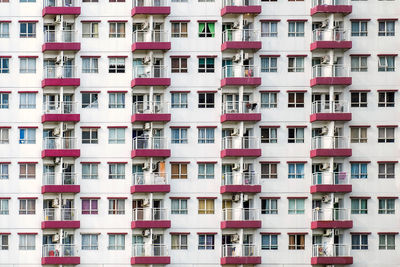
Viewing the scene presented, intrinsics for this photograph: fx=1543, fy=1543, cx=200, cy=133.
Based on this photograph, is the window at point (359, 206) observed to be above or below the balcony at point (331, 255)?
above

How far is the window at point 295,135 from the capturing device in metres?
129

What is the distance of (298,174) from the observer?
128750 mm

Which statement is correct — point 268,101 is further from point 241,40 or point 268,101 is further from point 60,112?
point 60,112

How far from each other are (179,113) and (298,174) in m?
11.2

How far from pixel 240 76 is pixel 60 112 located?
1522 centimetres

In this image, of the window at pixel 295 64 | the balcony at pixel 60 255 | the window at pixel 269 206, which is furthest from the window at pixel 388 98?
the balcony at pixel 60 255

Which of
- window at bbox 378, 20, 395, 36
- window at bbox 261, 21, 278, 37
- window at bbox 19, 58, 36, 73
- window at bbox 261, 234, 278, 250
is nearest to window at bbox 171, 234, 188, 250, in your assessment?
window at bbox 261, 234, 278, 250

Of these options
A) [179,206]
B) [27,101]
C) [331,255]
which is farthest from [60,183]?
[331,255]

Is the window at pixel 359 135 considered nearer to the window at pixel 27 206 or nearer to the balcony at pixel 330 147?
the balcony at pixel 330 147

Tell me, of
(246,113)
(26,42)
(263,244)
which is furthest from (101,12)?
(263,244)

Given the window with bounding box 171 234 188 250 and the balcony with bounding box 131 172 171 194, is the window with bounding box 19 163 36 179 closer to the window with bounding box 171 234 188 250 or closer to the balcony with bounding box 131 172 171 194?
the balcony with bounding box 131 172 171 194

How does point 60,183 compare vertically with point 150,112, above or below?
below

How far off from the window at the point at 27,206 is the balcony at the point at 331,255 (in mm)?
23454

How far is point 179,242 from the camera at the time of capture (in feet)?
419
